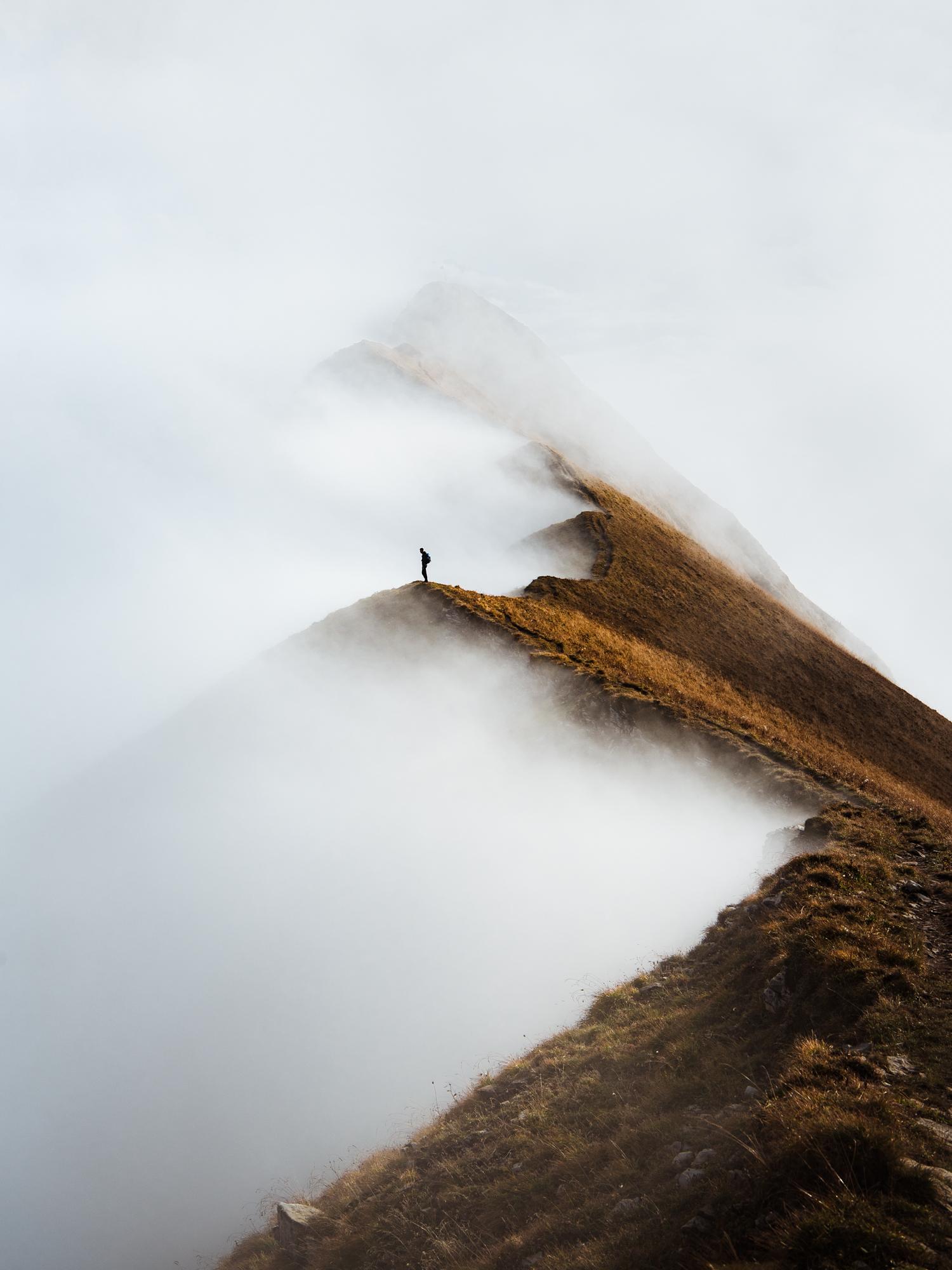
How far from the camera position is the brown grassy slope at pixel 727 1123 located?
24.5 ft

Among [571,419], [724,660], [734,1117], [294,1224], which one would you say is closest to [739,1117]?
[734,1117]

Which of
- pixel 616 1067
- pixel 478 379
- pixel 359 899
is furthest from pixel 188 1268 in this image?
pixel 478 379

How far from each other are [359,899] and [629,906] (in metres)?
14.3

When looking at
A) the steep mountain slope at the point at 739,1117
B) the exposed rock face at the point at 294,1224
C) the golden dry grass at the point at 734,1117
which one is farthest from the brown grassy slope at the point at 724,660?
the exposed rock face at the point at 294,1224

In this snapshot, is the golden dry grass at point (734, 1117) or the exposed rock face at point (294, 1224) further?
the exposed rock face at point (294, 1224)

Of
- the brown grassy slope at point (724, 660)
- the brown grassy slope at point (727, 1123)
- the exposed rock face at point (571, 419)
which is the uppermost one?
the exposed rock face at point (571, 419)

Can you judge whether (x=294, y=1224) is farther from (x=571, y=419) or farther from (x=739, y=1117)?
(x=571, y=419)

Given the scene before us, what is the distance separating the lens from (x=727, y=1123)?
9.96 meters

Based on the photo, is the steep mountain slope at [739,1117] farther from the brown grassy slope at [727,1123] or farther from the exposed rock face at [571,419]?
the exposed rock face at [571,419]

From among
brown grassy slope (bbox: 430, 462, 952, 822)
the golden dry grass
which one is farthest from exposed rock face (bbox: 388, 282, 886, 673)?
the golden dry grass

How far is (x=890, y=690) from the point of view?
6556 cm

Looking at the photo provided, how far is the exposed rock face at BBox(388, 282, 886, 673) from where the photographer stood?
10581 cm

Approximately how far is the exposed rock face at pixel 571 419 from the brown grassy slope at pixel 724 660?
26.6 meters

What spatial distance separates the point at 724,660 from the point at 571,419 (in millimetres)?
96387
